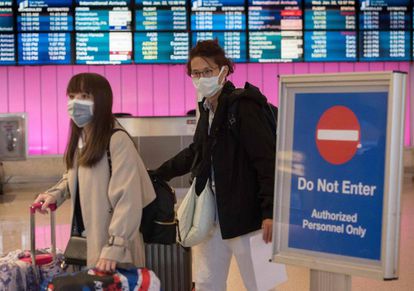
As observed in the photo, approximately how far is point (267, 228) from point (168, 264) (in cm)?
74

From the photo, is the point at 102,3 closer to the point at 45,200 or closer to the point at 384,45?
the point at 384,45

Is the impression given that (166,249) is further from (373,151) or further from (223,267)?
(373,151)

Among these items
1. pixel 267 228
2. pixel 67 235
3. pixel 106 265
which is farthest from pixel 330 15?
pixel 106 265

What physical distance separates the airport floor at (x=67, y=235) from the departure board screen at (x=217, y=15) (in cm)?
316

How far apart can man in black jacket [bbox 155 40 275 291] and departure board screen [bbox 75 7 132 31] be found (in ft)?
19.2

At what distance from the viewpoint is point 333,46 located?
8.46 metres

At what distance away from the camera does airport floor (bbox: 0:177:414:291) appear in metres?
3.84

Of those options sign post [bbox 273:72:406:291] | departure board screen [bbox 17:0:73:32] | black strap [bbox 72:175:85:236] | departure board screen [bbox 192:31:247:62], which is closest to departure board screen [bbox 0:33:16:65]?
departure board screen [bbox 17:0:73:32]

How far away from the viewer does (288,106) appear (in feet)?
6.23

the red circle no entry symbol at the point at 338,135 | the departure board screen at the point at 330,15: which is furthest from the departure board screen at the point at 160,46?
the red circle no entry symbol at the point at 338,135

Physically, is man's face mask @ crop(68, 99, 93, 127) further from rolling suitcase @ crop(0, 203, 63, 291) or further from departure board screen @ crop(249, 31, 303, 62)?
departure board screen @ crop(249, 31, 303, 62)

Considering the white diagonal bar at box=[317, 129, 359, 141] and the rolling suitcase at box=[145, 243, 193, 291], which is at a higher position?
the white diagonal bar at box=[317, 129, 359, 141]

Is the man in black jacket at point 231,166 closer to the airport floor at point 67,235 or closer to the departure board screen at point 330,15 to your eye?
the airport floor at point 67,235

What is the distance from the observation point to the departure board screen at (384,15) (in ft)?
27.7
